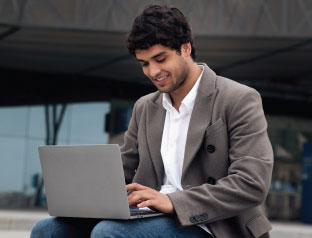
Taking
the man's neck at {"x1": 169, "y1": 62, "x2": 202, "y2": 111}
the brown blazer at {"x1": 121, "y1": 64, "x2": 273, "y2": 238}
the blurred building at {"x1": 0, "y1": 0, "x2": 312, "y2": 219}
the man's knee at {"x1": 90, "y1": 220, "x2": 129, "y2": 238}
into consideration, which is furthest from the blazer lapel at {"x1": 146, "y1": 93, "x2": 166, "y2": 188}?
the blurred building at {"x1": 0, "y1": 0, "x2": 312, "y2": 219}

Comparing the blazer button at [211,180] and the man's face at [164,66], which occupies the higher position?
the man's face at [164,66]

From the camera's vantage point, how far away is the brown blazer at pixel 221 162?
250 cm

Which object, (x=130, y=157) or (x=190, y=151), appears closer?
(x=190, y=151)

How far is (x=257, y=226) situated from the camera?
259 cm

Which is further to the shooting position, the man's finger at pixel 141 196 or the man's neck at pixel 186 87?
the man's neck at pixel 186 87

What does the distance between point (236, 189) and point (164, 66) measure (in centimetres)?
65

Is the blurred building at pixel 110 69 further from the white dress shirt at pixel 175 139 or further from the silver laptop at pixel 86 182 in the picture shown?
the silver laptop at pixel 86 182

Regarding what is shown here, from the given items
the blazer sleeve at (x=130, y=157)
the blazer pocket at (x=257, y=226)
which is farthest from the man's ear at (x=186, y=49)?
the blazer pocket at (x=257, y=226)

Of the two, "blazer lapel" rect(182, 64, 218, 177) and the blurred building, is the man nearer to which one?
"blazer lapel" rect(182, 64, 218, 177)

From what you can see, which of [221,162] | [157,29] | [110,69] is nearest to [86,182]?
[221,162]

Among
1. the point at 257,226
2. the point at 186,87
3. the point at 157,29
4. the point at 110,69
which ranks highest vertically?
the point at 157,29

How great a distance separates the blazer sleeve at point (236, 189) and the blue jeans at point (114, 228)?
0.21 ft

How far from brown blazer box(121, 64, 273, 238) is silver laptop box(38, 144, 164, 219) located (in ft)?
0.74

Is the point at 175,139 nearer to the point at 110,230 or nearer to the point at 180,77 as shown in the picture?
the point at 180,77
